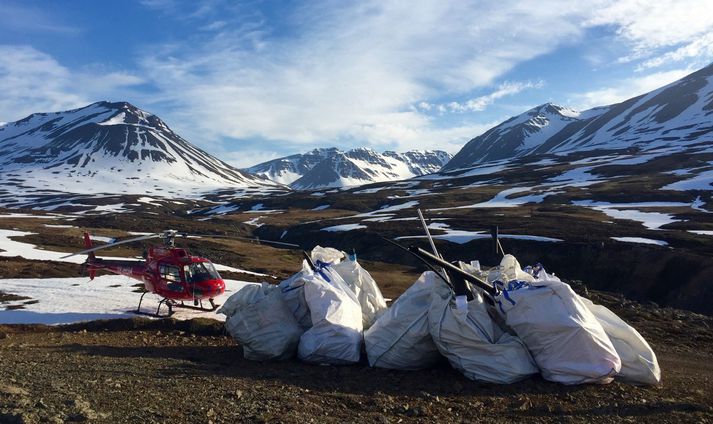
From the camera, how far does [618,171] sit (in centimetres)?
9931

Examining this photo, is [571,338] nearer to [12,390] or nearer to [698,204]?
[12,390]

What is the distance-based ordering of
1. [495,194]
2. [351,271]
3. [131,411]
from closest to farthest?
[131,411]
[351,271]
[495,194]

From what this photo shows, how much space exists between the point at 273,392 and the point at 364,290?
5.58 m

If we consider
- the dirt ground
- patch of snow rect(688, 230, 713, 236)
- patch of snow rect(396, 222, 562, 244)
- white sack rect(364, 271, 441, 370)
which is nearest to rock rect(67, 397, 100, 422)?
the dirt ground

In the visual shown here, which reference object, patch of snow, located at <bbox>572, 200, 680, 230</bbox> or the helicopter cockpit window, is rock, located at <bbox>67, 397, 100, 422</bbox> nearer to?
the helicopter cockpit window

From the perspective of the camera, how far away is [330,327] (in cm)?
1126

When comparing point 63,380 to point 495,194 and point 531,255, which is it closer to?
point 531,255

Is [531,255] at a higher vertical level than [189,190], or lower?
lower

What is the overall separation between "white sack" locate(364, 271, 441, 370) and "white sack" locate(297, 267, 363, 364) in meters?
0.44

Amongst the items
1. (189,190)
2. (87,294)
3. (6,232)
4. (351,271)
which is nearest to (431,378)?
(351,271)

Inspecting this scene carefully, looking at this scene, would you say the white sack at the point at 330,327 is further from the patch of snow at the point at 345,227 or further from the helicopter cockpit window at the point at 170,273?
the patch of snow at the point at 345,227

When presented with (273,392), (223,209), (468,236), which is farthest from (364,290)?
(223,209)

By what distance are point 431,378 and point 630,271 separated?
103 feet

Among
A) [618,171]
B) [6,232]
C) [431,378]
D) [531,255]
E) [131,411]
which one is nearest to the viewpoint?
[131,411]
